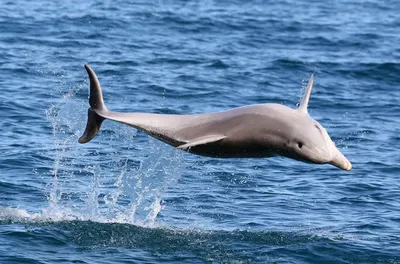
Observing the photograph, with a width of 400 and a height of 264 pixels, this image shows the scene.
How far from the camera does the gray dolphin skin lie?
11641 mm

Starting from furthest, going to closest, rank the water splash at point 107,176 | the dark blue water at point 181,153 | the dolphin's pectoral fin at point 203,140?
the water splash at point 107,176, the dark blue water at point 181,153, the dolphin's pectoral fin at point 203,140

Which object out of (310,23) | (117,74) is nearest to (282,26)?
(310,23)

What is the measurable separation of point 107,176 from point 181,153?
2573 millimetres

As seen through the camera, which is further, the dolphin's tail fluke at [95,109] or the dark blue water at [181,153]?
the dark blue water at [181,153]

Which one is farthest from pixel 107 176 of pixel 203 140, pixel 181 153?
pixel 203 140

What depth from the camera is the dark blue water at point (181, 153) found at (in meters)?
14.1

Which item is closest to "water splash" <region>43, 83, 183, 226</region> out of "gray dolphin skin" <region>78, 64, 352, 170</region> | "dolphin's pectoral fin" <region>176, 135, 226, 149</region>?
"gray dolphin skin" <region>78, 64, 352, 170</region>

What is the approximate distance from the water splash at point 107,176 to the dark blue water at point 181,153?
0.04 metres

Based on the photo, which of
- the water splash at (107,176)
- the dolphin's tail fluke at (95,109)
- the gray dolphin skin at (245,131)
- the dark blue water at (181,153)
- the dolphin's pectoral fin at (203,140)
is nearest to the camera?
the gray dolphin skin at (245,131)

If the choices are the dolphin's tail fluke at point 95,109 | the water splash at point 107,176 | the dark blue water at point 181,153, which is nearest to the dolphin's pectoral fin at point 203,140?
the dolphin's tail fluke at point 95,109

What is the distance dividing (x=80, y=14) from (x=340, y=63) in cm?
926

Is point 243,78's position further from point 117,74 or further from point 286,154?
point 286,154

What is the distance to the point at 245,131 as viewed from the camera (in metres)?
12.1

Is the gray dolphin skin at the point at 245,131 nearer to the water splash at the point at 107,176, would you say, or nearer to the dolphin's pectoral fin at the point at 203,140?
the dolphin's pectoral fin at the point at 203,140
